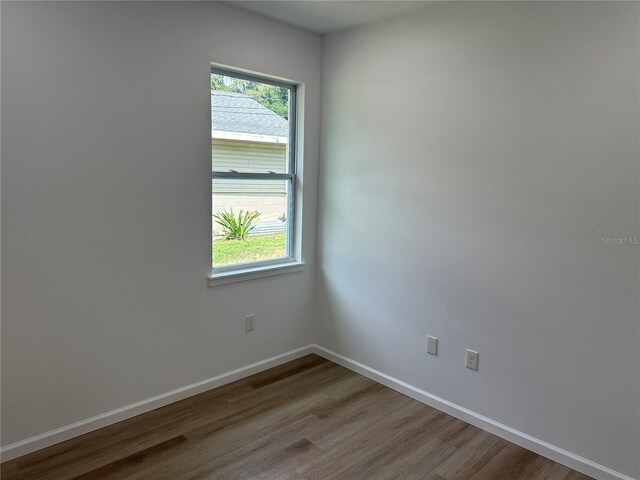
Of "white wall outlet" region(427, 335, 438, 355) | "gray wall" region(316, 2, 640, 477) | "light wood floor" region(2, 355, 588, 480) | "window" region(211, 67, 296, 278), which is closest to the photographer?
"gray wall" region(316, 2, 640, 477)

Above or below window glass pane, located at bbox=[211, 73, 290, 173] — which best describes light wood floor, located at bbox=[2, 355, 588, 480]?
below

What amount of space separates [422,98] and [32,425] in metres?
2.79

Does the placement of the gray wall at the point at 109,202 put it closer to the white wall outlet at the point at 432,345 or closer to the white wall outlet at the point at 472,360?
the white wall outlet at the point at 432,345

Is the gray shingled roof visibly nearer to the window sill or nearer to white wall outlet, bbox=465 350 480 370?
the window sill

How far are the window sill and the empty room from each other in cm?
2

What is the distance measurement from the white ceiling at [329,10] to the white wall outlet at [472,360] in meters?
2.05

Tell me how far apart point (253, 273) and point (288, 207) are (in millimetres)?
594

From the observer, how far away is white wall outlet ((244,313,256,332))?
3111 millimetres

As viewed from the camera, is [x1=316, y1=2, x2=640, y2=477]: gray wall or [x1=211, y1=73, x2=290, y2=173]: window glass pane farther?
[x1=211, y1=73, x2=290, y2=173]: window glass pane

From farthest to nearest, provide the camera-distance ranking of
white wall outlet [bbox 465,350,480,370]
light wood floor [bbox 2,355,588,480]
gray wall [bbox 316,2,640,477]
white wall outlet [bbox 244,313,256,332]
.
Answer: white wall outlet [bbox 244,313,256,332]
white wall outlet [bbox 465,350,480,370]
light wood floor [bbox 2,355,588,480]
gray wall [bbox 316,2,640,477]

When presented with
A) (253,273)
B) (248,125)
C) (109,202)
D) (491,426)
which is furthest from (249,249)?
(491,426)

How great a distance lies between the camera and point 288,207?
3357mm

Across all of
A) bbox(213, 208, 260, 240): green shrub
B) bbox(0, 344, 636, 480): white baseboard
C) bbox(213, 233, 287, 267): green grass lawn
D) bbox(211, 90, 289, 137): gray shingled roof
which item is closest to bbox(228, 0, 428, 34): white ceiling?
bbox(211, 90, 289, 137): gray shingled roof

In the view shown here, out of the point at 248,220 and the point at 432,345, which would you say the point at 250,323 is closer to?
the point at 248,220
